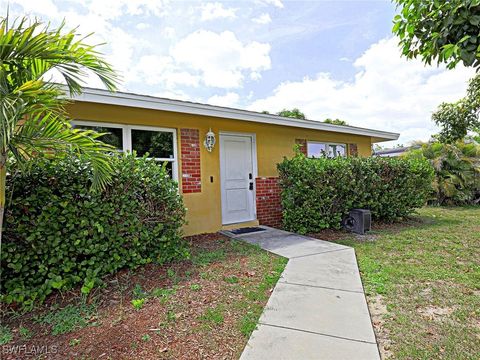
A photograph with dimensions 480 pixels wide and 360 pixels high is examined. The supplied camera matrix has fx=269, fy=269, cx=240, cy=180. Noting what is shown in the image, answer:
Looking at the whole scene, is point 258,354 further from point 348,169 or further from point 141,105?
point 348,169

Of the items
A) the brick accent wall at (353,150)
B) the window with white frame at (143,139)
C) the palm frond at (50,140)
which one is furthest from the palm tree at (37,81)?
the brick accent wall at (353,150)

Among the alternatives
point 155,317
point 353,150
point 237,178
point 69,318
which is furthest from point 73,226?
point 353,150

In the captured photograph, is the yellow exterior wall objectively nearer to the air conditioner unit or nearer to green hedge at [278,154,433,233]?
green hedge at [278,154,433,233]

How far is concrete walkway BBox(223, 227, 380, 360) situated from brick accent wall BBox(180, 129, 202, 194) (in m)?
2.60

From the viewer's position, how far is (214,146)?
5.94 m

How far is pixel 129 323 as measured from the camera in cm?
238

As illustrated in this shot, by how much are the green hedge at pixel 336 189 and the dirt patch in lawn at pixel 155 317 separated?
2.27 m

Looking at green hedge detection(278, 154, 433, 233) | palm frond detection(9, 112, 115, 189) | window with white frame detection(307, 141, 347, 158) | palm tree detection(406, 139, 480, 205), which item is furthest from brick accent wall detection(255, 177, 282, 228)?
palm tree detection(406, 139, 480, 205)

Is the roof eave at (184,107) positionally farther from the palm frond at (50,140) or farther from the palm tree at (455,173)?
the palm tree at (455,173)

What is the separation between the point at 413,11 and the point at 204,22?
555cm

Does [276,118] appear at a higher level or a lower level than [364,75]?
Answer: lower

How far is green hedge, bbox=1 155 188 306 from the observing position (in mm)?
2797

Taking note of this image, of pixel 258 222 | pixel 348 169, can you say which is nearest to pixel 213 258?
pixel 258 222

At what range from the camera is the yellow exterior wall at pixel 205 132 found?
15.6ft
